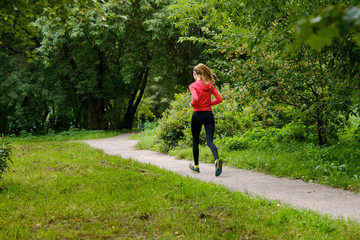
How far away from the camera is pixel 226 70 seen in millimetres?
8641

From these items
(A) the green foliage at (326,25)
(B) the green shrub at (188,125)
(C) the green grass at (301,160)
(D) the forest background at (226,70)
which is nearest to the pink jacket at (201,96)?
(D) the forest background at (226,70)

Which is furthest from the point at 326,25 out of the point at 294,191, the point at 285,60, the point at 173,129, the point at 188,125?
the point at 173,129

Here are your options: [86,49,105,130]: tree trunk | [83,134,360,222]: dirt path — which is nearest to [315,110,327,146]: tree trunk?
→ [83,134,360,222]: dirt path

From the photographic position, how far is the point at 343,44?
4648 mm

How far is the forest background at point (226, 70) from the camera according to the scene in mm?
4719

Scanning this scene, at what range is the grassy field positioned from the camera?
3359 millimetres

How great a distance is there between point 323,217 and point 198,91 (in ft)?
11.7

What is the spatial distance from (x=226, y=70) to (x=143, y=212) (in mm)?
5547

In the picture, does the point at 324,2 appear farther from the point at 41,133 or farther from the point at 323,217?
the point at 41,133

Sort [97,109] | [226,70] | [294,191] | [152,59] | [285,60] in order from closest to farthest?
[294,191] < [285,60] < [226,70] < [152,59] < [97,109]

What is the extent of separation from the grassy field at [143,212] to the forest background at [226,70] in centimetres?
197

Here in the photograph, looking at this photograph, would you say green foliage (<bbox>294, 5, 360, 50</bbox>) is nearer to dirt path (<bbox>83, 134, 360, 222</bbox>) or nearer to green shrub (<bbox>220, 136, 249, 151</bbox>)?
dirt path (<bbox>83, 134, 360, 222</bbox>)

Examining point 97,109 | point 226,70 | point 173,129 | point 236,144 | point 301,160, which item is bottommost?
point 301,160

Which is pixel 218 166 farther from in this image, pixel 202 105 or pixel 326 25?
pixel 326 25
